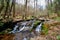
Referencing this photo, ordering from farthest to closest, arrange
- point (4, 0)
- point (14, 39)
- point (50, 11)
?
1. point (50, 11)
2. point (4, 0)
3. point (14, 39)

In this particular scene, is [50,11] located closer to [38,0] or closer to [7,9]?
[38,0]

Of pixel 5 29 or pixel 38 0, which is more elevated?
pixel 38 0

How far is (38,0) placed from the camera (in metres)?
31.9

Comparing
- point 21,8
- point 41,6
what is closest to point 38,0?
point 41,6

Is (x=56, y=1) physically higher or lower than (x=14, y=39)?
higher

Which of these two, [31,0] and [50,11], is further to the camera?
[31,0]

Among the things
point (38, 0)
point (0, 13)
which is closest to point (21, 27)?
point (0, 13)

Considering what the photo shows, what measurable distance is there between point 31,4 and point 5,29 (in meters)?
18.2

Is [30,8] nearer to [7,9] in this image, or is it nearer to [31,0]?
[31,0]

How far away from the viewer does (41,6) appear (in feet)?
104

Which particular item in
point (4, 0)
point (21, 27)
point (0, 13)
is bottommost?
point (21, 27)

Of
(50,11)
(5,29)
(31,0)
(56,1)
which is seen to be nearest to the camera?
(5,29)

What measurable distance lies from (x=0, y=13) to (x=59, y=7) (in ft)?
35.8

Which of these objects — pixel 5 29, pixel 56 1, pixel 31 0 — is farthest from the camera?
pixel 31 0
